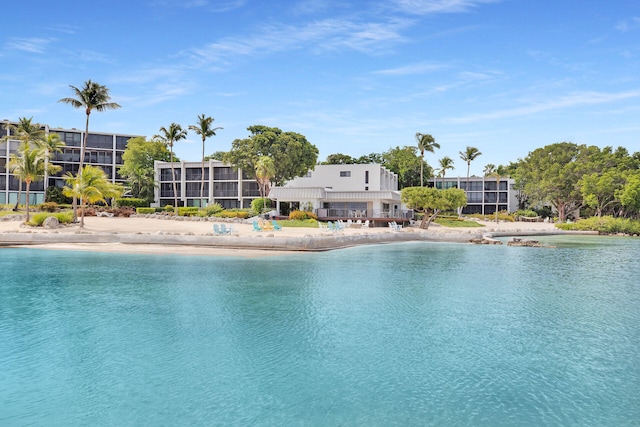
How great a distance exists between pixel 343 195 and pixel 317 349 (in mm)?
44894

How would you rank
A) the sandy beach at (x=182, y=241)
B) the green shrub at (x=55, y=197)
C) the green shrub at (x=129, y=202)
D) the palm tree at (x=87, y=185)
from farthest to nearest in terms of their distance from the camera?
the green shrub at (x=129, y=202) → the green shrub at (x=55, y=197) → the palm tree at (x=87, y=185) → the sandy beach at (x=182, y=241)

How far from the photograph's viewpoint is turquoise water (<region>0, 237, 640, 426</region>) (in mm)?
7758

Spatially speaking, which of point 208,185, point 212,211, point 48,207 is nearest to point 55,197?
point 48,207

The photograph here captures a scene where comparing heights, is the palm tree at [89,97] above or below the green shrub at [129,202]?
above

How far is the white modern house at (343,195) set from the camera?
54.1 m

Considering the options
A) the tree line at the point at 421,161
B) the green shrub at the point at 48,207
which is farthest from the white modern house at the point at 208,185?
the green shrub at the point at 48,207

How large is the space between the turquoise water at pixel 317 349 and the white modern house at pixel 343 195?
3317cm

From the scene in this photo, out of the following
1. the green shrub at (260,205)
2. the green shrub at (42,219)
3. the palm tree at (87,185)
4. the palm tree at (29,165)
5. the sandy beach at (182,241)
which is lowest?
the sandy beach at (182,241)

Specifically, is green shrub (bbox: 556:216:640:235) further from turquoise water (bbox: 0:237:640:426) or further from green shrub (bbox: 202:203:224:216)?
green shrub (bbox: 202:203:224:216)

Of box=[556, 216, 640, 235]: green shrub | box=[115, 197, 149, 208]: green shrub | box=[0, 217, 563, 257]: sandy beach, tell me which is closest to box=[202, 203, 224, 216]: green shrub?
box=[115, 197, 149, 208]: green shrub

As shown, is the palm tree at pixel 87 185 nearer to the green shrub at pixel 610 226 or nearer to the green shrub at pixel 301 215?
the green shrub at pixel 301 215

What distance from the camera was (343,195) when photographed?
55250mm

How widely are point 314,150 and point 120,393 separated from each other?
195 feet

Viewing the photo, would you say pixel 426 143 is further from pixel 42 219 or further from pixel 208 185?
pixel 42 219
